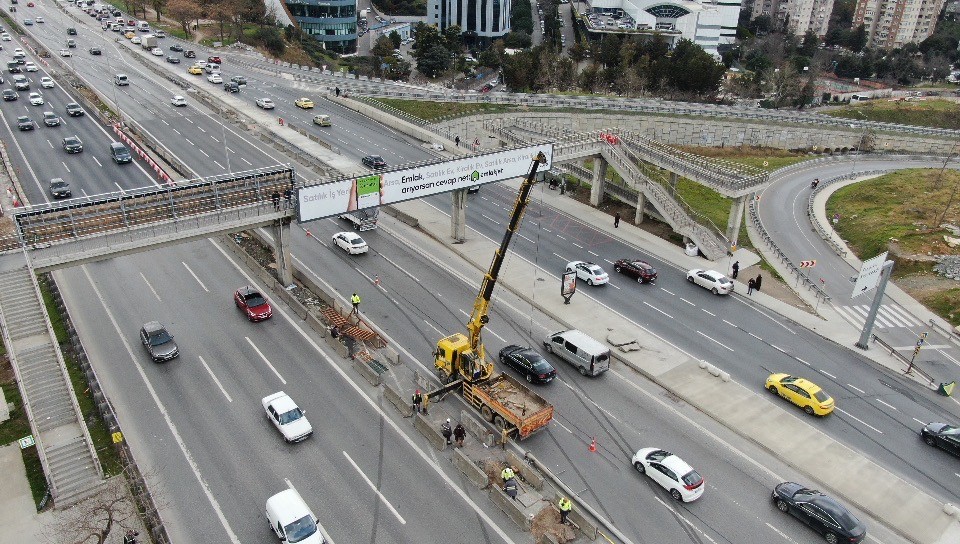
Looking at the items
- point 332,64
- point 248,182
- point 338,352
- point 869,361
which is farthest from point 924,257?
point 332,64

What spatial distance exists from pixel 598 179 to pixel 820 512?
142ft

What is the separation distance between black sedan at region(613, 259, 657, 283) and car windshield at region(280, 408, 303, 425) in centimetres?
2866

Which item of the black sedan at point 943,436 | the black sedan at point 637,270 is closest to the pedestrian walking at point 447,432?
the black sedan at point 637,270

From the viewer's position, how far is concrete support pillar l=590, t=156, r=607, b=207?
215ft

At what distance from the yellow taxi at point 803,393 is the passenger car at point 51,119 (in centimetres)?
8135

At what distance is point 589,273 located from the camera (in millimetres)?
49875

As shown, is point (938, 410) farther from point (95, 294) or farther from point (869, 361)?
point (95, 294)

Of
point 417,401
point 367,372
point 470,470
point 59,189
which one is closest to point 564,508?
point 470,470

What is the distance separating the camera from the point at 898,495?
99.6 feet

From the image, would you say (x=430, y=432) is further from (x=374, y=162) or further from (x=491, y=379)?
(x=374, y=162)

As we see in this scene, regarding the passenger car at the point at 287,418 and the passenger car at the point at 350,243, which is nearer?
the passenger car at the point at 287,418

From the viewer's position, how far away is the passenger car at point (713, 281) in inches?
1954

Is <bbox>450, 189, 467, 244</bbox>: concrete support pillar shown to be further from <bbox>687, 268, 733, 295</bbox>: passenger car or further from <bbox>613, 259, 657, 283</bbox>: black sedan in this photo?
<bbox>687, 268, 733, 295</bbox>: passenger car

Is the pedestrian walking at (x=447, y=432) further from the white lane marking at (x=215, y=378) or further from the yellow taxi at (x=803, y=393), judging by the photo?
the yellow taxi at (x=803, y=393)
